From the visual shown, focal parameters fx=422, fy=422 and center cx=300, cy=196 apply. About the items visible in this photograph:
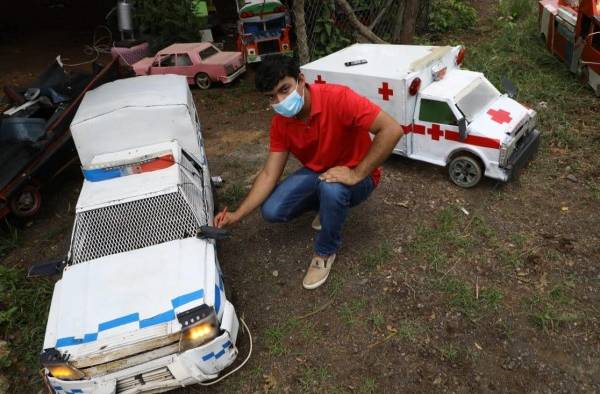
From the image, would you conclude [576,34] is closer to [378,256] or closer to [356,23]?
[356,23]

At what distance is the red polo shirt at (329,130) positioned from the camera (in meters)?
3.21

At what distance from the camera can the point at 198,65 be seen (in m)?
9.02

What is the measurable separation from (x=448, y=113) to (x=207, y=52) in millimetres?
6372

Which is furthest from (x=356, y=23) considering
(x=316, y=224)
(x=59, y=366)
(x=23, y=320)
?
(x=59, y=366)

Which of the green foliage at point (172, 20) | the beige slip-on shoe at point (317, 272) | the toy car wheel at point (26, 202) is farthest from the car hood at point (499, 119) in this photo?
the green foliage at point (172, 20)

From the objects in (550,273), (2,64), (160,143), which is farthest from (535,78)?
(2,64)

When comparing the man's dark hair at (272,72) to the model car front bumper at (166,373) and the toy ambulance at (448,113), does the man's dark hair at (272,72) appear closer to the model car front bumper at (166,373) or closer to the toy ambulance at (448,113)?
the model car front bumper at (166,373)

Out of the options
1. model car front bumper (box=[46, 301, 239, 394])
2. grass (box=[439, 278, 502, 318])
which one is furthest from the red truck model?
model car front bumper (box=[46, 301, 239, 394])

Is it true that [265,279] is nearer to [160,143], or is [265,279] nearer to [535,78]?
[160,143]

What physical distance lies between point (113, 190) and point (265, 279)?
5.18 feet

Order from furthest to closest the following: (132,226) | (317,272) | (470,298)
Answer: (317,272) < (470,298) < (132,226)

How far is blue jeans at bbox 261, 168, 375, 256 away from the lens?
342 centimetres

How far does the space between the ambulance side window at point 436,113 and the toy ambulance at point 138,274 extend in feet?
8.60

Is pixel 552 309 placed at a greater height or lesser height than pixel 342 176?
lesser
